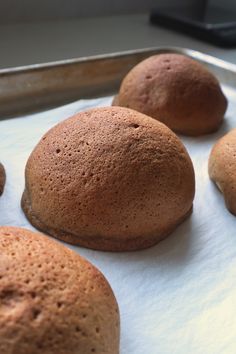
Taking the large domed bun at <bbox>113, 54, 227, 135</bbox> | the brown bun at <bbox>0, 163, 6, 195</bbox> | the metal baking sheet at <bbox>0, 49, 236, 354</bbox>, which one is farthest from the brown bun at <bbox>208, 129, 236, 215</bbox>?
the brown bun at <bbox>0, 163, 6, 195</bbox>

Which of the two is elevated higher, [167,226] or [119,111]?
[119,111]

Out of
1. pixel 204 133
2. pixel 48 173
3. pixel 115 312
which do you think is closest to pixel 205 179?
pixel 204 133

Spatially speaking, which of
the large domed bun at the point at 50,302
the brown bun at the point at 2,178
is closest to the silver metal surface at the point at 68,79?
the brown bun at the point at 2,178

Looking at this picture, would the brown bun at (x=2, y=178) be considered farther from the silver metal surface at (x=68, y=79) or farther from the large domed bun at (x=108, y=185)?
the silver metal surface at (x=68, y=79)

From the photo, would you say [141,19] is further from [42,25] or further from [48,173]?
[48,173]

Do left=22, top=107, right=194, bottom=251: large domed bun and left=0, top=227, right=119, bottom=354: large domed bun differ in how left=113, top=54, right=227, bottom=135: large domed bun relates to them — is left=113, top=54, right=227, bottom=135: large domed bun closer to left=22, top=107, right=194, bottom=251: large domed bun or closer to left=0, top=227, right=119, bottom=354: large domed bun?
left=22, top=107, right=194, bottom=251: large domed bun

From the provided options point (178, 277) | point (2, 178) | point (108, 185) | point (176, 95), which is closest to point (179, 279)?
point (178, 277)

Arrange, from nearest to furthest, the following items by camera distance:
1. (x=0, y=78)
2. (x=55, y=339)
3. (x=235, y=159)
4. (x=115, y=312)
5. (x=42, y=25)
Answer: (x=55, y=339) → (x=115, y=312) → (x=235, y=159) → (x=0, y=78) → (x=42, y=25)
